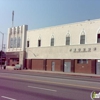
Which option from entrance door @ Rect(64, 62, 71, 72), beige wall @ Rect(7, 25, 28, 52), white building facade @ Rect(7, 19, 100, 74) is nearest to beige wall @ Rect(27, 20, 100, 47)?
white building facade @ Rect(7, 19, 100, 74)

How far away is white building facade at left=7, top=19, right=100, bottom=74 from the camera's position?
38.3 metres

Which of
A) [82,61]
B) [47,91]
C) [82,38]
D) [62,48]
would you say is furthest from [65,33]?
[47,91]

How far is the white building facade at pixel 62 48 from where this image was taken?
3831 centimetres

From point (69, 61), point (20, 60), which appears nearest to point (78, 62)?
point (69, 61)

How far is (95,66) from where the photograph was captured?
123 ft

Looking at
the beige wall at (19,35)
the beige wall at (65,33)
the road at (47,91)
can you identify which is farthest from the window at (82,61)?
the road at (47,91)

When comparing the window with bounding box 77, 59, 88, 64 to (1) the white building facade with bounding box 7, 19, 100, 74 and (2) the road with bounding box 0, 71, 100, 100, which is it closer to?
(1) the white building facade with bounding box 7, 19, 100, 74

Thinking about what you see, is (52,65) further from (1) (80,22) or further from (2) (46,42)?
(1) (80,22)

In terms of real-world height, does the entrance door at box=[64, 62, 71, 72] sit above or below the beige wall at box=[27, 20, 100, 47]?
below

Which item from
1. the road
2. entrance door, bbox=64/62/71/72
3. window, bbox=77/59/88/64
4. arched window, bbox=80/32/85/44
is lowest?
the road

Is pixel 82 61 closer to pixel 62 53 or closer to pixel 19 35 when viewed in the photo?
pixel 62 53

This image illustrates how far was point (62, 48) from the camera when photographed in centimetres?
4406

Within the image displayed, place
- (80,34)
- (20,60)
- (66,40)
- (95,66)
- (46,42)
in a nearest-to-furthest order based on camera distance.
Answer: (95,66) → (80,34) → (66,40) → (46,42) → (20,60)

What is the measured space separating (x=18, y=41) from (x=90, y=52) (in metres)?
23.0
